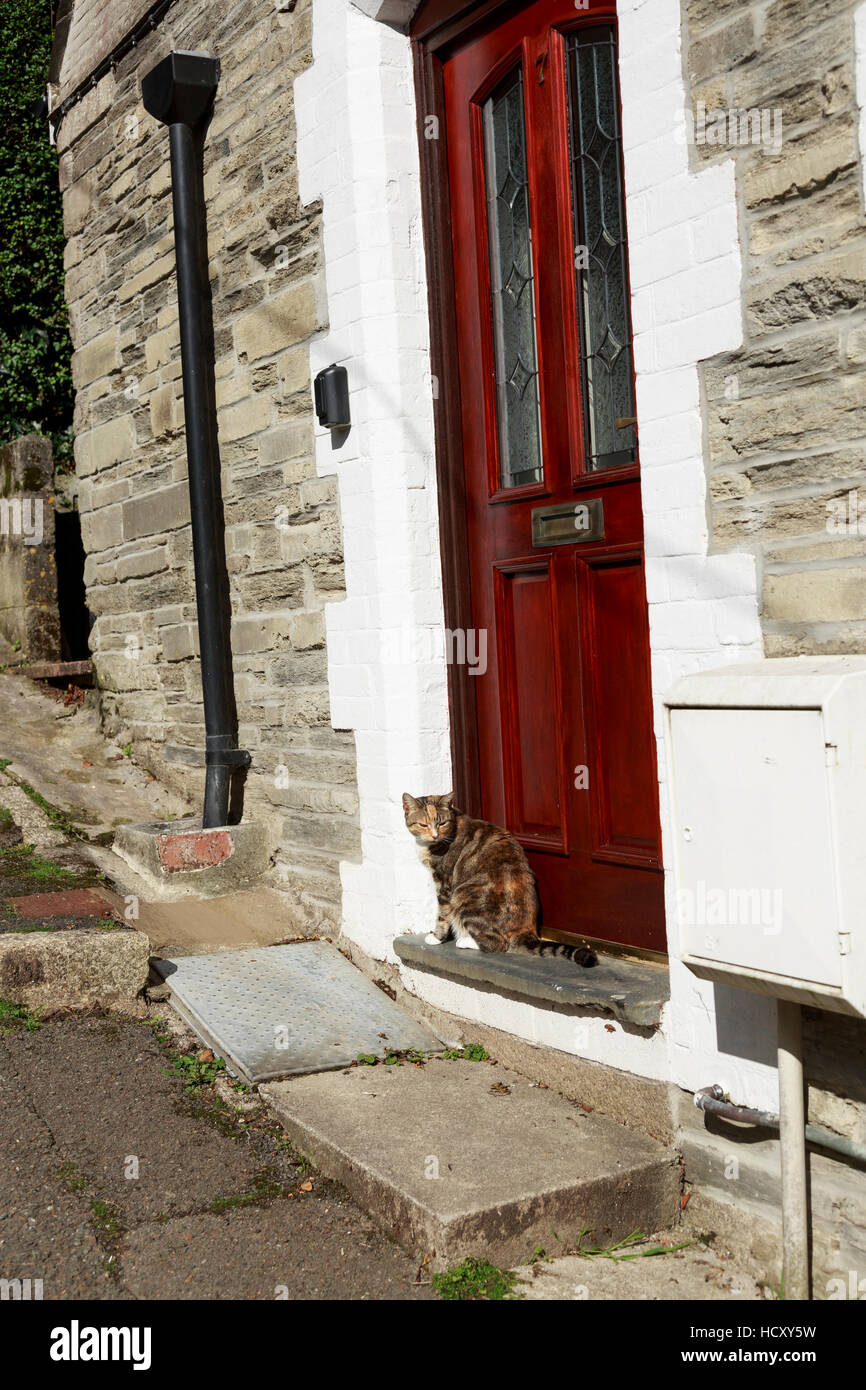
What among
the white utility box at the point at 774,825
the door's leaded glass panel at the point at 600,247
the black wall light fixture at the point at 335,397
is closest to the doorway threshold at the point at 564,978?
the white utility box at the point at 774,825

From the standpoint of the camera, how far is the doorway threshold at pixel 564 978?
138 inches

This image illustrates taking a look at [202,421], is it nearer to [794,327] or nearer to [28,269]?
[794,327]

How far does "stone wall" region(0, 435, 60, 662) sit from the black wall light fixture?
3.78 m

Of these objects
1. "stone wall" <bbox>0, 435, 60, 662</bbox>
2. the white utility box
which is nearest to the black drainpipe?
"stone wall" <bbox>0, 435, 60, 662</bbox>

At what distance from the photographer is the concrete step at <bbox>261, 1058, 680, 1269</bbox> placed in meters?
3.07

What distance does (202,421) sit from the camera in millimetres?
5434

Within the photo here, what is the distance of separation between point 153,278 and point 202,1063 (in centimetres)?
390

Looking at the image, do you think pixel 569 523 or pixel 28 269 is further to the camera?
pixel 28 269

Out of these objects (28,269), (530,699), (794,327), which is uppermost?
(28,269)

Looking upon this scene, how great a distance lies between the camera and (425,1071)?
13.1ft

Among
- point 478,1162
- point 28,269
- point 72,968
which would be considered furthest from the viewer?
point 28,269

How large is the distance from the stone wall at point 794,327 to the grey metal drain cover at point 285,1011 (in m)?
1.97

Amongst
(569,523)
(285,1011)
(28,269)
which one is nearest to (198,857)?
(285,1011)

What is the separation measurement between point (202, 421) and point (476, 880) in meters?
2.46
